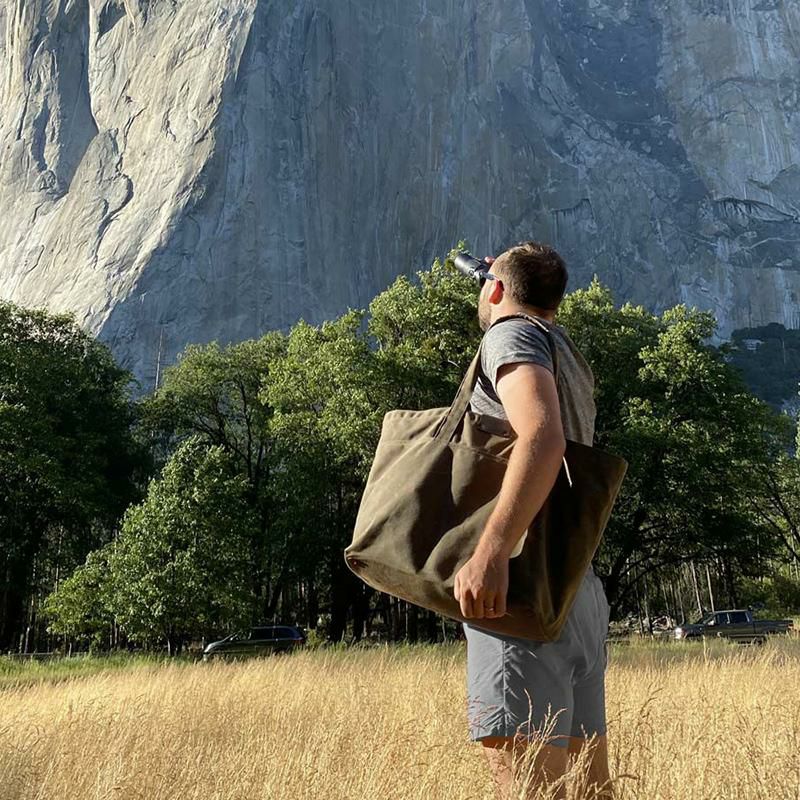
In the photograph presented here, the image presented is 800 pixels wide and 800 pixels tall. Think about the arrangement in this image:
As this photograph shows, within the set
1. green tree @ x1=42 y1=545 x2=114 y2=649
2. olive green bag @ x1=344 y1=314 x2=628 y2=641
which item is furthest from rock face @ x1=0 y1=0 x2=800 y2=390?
olive green bag @ x1=344 y1=314 x2=628 y2=641

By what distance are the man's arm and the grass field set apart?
3.38 feet

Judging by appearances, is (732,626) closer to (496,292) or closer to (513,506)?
(496,292)

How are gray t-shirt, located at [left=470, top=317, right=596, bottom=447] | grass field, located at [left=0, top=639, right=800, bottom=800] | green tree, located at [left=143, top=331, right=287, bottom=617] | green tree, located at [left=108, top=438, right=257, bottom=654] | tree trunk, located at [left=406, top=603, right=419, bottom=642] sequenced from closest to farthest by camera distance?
gray t-shirt, located at [left=470, top=317, right=596, bottom=447], grass field, located at [left=0, top=639, right=800, bottom=800], green tree, located at [left=108, top=438, right=257, bottom=654], tree trunk, located at [left=406, top=603, right=419, bottom=642], green tree, located at [left=143, top=331, right=287, bottom=617]

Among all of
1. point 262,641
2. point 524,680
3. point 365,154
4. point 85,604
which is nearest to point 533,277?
point 524,680

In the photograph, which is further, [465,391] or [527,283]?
[527,283]

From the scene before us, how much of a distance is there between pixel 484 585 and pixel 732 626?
26694 mm

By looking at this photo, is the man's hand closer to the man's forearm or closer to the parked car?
the man's forearm

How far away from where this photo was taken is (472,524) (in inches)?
82.0

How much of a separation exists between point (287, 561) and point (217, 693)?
18079 mm

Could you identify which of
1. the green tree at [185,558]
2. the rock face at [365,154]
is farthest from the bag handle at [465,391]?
the rock face at [365,154]

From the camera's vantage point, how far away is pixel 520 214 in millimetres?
81438

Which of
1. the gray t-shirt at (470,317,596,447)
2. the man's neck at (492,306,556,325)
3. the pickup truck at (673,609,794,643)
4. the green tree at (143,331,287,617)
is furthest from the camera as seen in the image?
the green tree at (143,331,287,617)

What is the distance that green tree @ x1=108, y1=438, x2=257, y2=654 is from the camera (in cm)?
1902

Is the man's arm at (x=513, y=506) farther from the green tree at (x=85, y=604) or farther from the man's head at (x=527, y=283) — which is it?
the green tree at (x=85, y=604)
